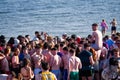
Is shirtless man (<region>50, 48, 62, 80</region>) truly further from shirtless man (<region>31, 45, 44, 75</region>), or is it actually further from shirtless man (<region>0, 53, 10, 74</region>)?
shirtless man (<region>0, 53, 10, 74</region>)

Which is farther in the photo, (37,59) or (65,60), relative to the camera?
(65,60)

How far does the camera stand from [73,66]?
13.5 metres

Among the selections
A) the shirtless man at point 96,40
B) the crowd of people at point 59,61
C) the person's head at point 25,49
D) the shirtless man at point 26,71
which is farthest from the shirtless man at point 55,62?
the shirtless man at point 96,40

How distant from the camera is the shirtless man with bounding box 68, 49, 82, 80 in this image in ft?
43.8

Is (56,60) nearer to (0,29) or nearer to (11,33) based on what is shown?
(11,33)

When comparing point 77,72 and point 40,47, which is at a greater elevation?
point 40,47

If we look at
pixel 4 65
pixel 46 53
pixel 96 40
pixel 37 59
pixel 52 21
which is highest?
pixel 52 21

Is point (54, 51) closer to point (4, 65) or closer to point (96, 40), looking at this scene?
point (4, 65)

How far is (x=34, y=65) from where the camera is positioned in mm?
13570

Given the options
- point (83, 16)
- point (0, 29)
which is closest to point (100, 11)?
point (83, 16)

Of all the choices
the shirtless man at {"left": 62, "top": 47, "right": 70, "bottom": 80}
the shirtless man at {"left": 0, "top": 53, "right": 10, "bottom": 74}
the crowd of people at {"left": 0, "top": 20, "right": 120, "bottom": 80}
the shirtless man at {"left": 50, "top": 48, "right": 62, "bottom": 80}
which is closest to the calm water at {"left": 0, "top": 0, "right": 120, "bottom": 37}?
the crowd of people at {"left": 0, "top": 20, "right": 120, "bottom": 80}

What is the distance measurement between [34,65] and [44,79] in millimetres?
2323

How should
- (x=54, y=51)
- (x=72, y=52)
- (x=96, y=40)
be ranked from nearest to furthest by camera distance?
1. (x=72, y=52)
2. (x=54, y=51)
3. (x=96, y=40)

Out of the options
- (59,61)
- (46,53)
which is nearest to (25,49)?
(46,53)
